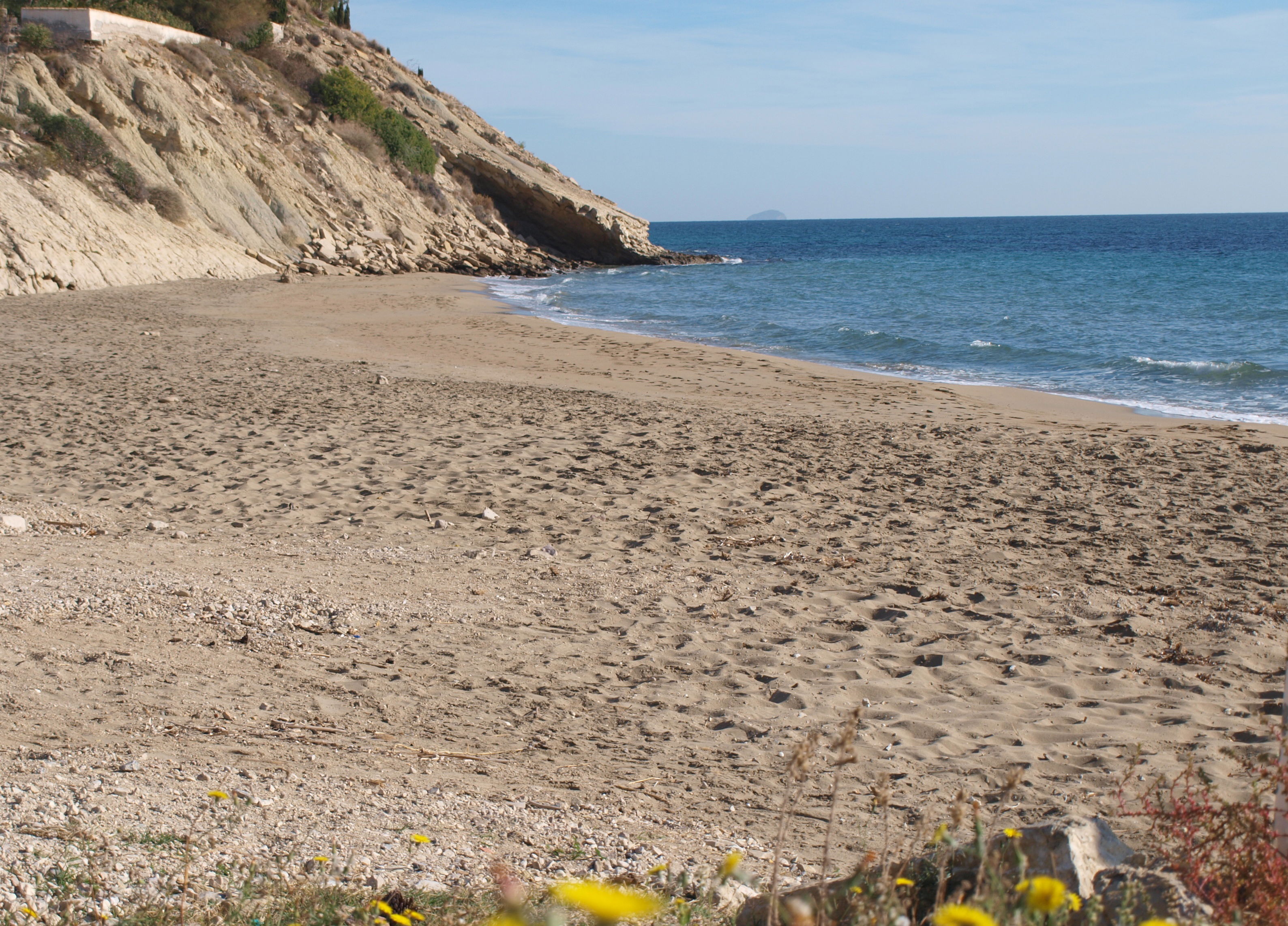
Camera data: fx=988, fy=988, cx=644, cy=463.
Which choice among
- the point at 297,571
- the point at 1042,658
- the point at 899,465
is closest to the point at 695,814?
the point at 1042,658

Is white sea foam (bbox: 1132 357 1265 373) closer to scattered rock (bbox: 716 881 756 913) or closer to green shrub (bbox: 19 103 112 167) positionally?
scattered rock (bbox: 716 881 756 913)

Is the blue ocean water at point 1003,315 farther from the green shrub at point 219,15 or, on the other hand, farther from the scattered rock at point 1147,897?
the green shrub at point 219,15

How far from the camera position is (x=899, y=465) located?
928 cm

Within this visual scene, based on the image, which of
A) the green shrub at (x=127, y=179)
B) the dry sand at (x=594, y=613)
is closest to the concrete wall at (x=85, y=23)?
the green shrub at (x=127, y=179)

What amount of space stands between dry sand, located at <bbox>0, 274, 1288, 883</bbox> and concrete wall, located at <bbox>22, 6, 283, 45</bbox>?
2453 cm

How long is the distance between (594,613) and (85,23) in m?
33.4

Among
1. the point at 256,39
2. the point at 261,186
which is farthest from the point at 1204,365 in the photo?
the point at 256,39

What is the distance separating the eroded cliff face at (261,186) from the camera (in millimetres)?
24047

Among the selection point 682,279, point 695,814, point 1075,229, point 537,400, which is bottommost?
point 695,814

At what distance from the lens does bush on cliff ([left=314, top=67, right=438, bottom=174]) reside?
42312mm

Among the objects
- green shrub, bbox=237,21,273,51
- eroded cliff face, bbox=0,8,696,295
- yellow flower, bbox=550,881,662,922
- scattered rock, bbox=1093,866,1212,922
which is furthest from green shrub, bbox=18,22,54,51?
yellow flower, bbox=550,881,662,922

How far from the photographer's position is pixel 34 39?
28.3 meters

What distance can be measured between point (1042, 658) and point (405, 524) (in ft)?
14.0

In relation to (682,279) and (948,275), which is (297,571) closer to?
(682,279)
